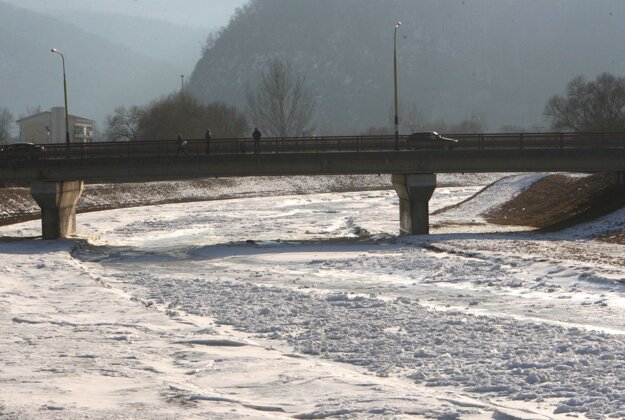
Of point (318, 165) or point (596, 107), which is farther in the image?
point (596, 107)

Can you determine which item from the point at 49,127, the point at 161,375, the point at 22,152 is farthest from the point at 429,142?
the point at 49,127

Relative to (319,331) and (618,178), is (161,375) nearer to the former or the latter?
(319,331)

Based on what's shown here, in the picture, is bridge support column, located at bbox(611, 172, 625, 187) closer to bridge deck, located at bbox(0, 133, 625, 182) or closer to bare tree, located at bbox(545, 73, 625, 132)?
bridge deck, located at bbox(0, 133, 625, 182)

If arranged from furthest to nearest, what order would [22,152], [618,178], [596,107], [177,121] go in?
[177,121], [596,107], [618,178], [22,152]

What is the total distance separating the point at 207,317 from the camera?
25.2 metres

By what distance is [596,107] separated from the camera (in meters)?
124

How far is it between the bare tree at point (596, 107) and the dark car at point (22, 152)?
280ft

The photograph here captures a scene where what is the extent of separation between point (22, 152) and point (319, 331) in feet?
117

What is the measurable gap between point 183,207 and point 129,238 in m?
26.7

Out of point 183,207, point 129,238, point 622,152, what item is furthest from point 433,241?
point 183,207

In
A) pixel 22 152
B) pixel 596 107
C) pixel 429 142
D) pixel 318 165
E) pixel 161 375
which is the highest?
pixel 596 107

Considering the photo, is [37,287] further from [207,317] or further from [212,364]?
[212,364]

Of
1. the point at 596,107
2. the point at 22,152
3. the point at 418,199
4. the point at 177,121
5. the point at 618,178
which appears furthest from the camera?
the point at 177,121

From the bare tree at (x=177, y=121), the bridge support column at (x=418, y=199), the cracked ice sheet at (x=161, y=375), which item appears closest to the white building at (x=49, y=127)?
the bare tree at (x=177, y=121)
